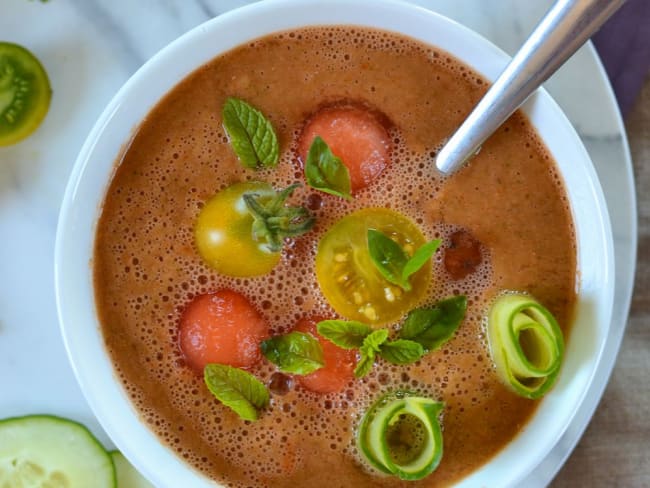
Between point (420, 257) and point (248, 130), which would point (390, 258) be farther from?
point (248, 130)

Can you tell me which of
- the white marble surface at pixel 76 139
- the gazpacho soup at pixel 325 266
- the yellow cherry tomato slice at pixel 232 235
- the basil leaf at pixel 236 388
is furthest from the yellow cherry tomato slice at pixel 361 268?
the white marble surface at pixel 76 139

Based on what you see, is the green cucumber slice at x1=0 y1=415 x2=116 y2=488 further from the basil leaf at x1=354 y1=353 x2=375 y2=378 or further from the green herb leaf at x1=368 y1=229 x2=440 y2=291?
the green herb leaf at x1=368 y1=229 x2=440 y2=291

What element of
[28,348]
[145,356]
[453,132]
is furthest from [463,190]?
[28,348]

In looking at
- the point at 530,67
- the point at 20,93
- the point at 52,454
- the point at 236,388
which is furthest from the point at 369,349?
the point at 20,93

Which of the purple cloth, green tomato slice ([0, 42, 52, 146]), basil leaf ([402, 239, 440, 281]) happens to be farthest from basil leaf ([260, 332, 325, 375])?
the purple cloth

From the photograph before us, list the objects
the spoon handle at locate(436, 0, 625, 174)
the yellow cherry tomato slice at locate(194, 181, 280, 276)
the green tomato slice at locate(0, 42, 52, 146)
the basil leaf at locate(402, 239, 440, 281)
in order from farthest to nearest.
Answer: the green tomato slice at locate(0, 42, 52, 146) → the yellow cherry tomato slice at locate(194, 181, 280, 276) → the basil leaf at locate(402, 239, 440, 281) → the spoon handle at locate(436, 0, 625, 174)
